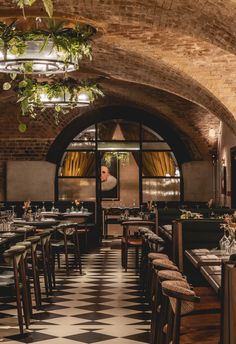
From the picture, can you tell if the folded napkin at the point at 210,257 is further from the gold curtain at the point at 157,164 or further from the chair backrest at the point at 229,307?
the gold curtain at the point at 157,164

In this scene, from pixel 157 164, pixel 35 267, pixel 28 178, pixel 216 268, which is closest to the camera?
pixel 216 268

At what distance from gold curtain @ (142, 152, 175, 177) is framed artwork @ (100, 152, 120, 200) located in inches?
130

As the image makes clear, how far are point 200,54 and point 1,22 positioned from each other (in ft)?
16.1

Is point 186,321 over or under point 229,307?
under

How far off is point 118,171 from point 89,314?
15.1 metres

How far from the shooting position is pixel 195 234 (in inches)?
341

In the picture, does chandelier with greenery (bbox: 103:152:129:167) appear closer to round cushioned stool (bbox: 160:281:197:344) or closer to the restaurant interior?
the restaurant interior

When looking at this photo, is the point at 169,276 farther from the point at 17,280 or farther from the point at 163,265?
the point at 17,280

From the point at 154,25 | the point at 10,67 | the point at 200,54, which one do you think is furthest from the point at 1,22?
the point at 200,54

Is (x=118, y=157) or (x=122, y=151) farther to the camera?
(x=118, y=157)

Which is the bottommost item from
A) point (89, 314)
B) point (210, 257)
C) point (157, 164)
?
point (89, 314)

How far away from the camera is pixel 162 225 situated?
12.4 meters

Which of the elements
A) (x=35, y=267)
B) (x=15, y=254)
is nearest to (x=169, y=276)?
(x=15, y=254)

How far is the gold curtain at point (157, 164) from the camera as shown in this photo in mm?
19969
